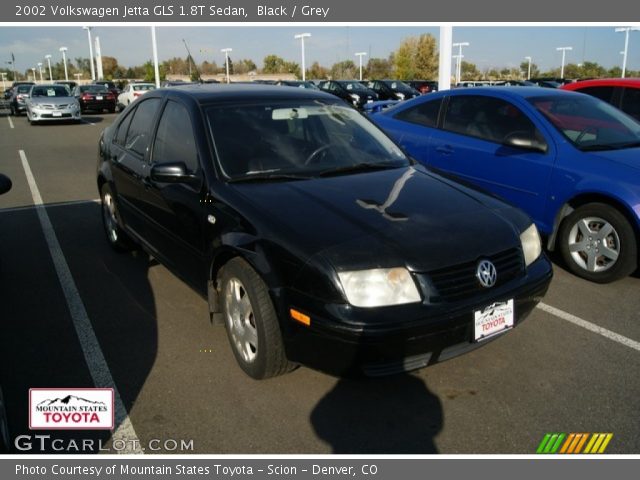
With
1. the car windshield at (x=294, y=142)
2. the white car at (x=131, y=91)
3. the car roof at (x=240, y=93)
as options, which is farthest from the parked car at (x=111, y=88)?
the car windshield at (x=294, y=142)

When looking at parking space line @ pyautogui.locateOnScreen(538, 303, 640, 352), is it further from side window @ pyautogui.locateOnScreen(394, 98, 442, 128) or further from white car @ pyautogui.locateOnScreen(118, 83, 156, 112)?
white car @ pyautogui.locateOnScreen(118, 83, 156, 112)

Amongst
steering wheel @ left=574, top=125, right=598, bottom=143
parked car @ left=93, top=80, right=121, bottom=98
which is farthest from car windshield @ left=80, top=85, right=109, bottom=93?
steering wheel @ left=574, top=125, right=598, bottom=143

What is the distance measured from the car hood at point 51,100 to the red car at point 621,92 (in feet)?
62.6

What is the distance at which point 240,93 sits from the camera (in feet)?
13.4

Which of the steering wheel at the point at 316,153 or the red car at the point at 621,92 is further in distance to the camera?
the red car at the point at 621,92

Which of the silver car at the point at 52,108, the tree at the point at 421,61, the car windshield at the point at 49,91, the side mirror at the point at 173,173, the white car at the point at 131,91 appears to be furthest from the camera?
the tree at the point at 421,61

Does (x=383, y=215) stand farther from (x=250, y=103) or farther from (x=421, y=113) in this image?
(x=421, y=113)

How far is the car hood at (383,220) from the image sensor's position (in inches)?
109

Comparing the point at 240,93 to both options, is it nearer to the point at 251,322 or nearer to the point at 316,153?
the point at 316,153

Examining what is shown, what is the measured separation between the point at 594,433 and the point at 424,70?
68589 millimetres

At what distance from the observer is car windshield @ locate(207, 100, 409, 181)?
11.8 ft

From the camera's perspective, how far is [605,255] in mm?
4672

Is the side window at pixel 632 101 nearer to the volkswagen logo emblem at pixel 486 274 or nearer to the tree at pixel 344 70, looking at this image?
the volkswagen logo emblem at pixel 486 274

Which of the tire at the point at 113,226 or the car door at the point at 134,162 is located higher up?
the car door at the point at 134,162
